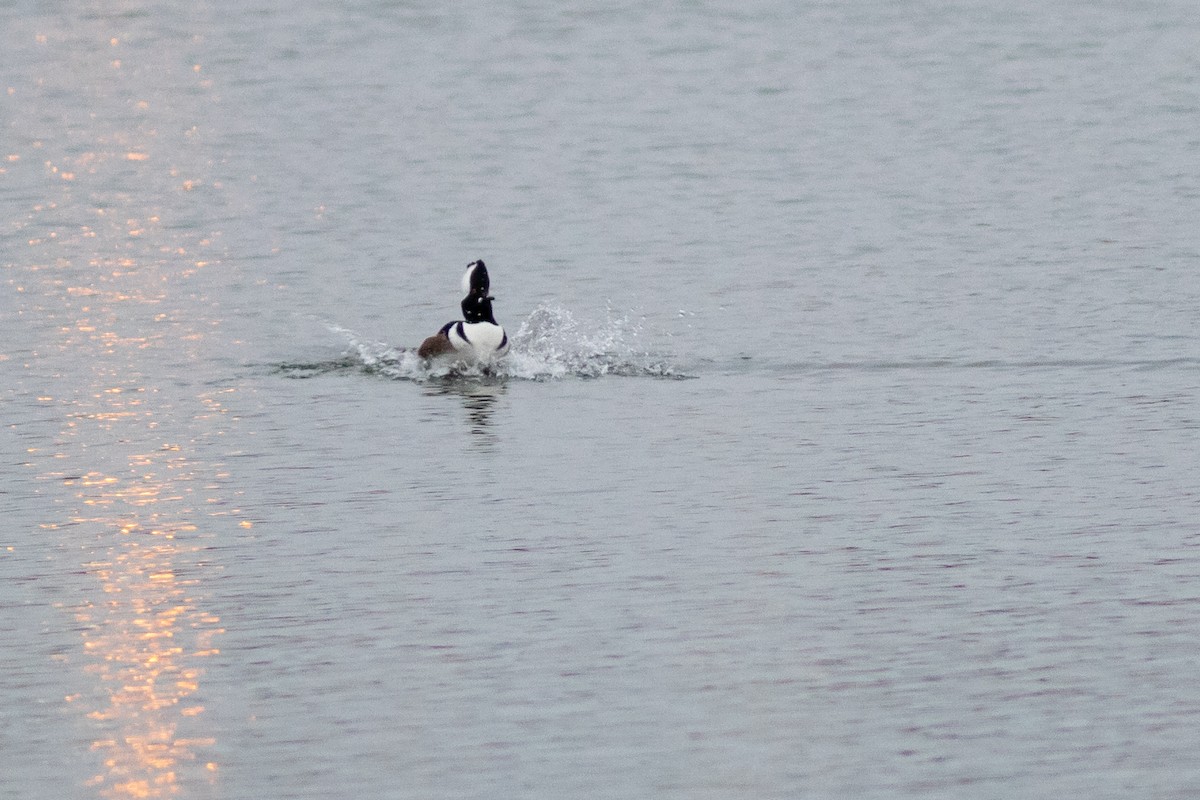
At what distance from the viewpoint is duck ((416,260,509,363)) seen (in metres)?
15.8

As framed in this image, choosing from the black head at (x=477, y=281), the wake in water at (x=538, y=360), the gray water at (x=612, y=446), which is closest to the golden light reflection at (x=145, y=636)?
the gray water at (x=612, y=446)

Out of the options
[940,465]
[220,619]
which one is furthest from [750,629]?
[940,465]

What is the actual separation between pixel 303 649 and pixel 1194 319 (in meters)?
9.66

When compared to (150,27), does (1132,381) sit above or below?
below

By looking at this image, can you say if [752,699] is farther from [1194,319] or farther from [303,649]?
[1194,319]

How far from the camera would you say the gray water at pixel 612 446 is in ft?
27.0

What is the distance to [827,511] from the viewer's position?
11.3m

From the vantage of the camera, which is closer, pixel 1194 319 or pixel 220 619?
pixel 220 619

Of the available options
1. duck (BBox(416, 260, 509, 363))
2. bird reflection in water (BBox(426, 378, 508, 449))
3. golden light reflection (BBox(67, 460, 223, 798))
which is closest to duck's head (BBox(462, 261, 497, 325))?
duck (BBox(416, 260, 509, 363))

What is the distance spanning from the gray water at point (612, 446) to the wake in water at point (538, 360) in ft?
0.16

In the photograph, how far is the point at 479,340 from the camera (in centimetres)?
1584

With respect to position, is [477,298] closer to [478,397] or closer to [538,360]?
[538,360]

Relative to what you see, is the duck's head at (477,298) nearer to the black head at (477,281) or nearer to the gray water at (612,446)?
the black head at (477,281)

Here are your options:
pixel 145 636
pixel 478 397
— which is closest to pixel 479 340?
pixel 478 397
